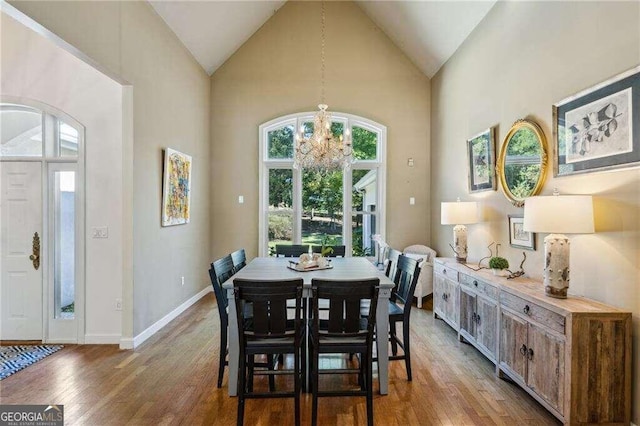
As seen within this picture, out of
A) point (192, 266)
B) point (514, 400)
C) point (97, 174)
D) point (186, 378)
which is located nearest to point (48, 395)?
point (186, 378)

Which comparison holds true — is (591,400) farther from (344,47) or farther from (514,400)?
(344,47)

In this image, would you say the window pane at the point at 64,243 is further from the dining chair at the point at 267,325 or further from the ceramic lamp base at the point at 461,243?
the ceramic lamp base at the point at 461,243

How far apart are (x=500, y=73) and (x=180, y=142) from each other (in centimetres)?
413

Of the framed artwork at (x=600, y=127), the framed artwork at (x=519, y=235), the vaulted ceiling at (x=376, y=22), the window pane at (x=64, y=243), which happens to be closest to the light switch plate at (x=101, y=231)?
the window pane at (x=64, y=243)

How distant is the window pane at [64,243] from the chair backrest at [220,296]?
2.16m

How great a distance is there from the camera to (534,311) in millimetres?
2469

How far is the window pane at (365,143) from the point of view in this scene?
629cm

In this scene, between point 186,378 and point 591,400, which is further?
point 186,378

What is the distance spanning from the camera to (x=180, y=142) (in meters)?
4.86

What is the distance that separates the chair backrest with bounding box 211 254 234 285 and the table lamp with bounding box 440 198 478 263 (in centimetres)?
267

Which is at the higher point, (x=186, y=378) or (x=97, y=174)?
(x=97, y=174)

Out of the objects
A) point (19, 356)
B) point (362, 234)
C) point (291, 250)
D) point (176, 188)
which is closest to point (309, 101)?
point (362, 234)

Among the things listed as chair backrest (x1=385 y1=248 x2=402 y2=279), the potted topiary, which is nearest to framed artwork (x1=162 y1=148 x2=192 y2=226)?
chair backrest (x1=385 y1=248 x2=402 y2=279)

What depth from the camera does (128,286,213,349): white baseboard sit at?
3596 mm
